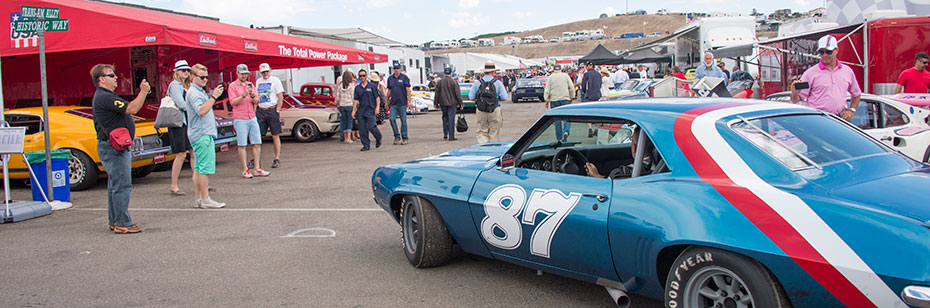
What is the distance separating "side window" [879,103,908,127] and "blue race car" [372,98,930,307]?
171 inches

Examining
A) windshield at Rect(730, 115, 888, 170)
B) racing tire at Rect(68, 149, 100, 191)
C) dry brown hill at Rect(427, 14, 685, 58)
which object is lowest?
racing tire at Rect(68, 149, 100, 191)

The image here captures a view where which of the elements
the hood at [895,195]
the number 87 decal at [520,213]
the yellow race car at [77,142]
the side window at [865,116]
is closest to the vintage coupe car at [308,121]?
the yellow race car at [77,142]

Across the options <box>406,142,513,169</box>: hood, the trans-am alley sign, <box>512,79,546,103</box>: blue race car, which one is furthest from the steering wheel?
<box>512,79,546,103</box>: blue race car

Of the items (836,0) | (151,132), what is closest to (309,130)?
(151,132)

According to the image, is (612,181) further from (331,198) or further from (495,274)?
(331,198)

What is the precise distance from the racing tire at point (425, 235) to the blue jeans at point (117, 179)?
300cm

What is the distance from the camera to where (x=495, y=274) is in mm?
4855

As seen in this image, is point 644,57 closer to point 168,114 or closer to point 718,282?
point 168,114

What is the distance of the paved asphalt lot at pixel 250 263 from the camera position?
4.45 m

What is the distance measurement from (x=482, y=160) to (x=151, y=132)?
22.2 feet

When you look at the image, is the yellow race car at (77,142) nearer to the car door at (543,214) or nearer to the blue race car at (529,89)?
the car door at (543,214)

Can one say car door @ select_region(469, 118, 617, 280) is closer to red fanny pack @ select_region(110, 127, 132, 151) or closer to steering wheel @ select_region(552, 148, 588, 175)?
steering wheel @ select_region(552, 148, 588, 175)

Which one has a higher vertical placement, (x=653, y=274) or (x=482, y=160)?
(x=482, y=160)

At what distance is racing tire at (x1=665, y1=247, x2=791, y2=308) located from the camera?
2924 millimetres
